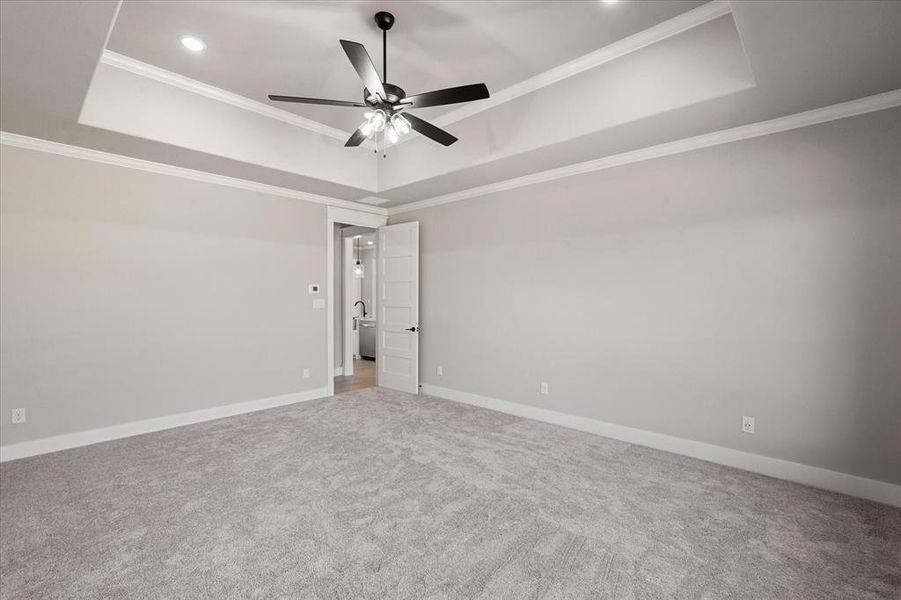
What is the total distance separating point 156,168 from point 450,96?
3.40m

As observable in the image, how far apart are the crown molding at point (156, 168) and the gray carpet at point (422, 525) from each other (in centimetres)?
269

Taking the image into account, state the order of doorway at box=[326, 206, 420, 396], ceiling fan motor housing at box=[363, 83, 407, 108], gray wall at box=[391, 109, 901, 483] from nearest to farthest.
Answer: ceiling fan motor housing at box=[363, 83, 407, 108]
gray wall at box=[391, 109, 901, 483]
doorway at box=[326, 206, 420, 396]

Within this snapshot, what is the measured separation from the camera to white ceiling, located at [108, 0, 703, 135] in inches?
106

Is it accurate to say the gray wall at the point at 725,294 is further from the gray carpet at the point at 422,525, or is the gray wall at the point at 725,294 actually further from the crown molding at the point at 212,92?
the crown molding at the point at 212,92

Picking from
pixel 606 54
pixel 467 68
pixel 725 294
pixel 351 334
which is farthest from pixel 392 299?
pixel 725 294

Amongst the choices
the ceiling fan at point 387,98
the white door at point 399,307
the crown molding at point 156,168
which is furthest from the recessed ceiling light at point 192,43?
the white door at point 399,307

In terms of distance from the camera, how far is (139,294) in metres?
4.07

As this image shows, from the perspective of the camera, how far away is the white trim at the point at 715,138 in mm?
2750

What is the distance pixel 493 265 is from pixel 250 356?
10.3 feet

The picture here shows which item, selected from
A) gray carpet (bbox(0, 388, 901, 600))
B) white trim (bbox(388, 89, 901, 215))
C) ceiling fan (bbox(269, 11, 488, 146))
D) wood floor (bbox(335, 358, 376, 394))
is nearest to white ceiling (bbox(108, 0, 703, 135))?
ceiling fan (bbox(269, 11, 488, 146))

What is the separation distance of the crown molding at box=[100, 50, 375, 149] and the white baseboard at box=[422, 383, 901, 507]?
385 cm

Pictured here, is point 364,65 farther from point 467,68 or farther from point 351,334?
point 351,334

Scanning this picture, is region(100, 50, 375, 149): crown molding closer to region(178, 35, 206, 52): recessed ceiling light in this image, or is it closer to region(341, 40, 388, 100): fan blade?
region(178, 35, 206, 52): recessed ceiling light

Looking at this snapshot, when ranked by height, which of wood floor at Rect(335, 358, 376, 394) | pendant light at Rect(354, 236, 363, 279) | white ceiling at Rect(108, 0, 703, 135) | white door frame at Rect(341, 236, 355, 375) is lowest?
wood floor at Rect(335, 358, 376, 394)
